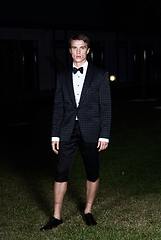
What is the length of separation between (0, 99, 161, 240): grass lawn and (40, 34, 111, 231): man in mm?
405

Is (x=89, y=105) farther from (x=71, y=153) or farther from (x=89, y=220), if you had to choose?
(x=89, y=220)

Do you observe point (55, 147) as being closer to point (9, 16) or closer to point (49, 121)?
point (49, 121)

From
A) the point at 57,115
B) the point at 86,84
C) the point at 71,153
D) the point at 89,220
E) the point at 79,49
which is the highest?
the point at 79,49

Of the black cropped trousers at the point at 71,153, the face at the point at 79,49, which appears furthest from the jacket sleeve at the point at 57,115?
the face at the point at 79,49

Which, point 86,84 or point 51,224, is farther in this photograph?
point 51,224

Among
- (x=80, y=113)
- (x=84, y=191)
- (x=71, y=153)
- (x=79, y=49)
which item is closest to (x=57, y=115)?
(x=80, y=113)

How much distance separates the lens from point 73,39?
158 inches

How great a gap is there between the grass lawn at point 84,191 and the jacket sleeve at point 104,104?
3.30 ft

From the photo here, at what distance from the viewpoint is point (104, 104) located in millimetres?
4066

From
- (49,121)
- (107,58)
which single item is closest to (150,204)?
(49,121)

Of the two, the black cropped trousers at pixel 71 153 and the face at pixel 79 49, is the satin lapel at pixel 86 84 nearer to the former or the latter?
the face at pixel 79 49

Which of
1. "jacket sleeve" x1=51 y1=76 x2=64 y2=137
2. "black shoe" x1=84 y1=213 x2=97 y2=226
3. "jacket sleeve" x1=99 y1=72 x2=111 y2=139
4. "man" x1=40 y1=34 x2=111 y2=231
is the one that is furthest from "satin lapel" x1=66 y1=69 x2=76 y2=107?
"black shoe" x1=84 y1=213 x2=97 y2=226

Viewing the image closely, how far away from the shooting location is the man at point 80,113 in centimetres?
404

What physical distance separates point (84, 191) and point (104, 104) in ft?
6.25
